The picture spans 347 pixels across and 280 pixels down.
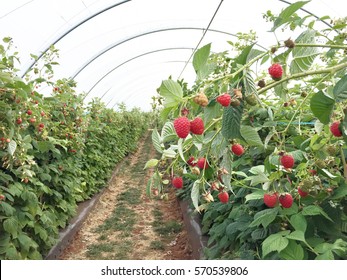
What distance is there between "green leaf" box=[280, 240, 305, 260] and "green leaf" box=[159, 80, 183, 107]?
35.4 inches

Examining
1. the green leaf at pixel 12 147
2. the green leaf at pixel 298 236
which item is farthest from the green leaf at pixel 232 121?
the green leaf at pixel 12 147

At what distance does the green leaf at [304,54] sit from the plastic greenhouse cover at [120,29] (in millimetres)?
4246

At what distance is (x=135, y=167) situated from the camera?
10.1m

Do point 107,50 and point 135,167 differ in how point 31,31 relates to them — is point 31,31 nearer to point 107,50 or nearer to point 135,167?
point 107,50

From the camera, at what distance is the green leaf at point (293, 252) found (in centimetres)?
140

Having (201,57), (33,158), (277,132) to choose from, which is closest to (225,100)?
(201,57)

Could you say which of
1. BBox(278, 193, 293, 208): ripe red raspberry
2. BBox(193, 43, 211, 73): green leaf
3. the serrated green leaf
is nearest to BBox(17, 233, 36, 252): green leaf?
the serrated green leaf

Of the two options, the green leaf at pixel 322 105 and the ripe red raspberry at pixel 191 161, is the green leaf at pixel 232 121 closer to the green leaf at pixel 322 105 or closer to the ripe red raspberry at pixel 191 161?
the green leaf at pixel 322 105

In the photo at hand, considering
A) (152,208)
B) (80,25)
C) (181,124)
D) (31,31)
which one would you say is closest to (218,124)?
(181,124)

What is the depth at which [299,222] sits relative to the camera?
1.46m

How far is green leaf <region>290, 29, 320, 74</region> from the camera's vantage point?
38.8 inches

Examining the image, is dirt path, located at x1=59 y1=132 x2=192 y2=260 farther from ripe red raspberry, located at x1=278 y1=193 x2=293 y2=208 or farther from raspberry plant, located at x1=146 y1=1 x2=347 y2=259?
ripe red raspberry, located at x1=278 y1=193 x2=293 y2=208

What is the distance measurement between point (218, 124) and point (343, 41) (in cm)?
53

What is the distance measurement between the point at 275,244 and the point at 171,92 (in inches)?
34.5
